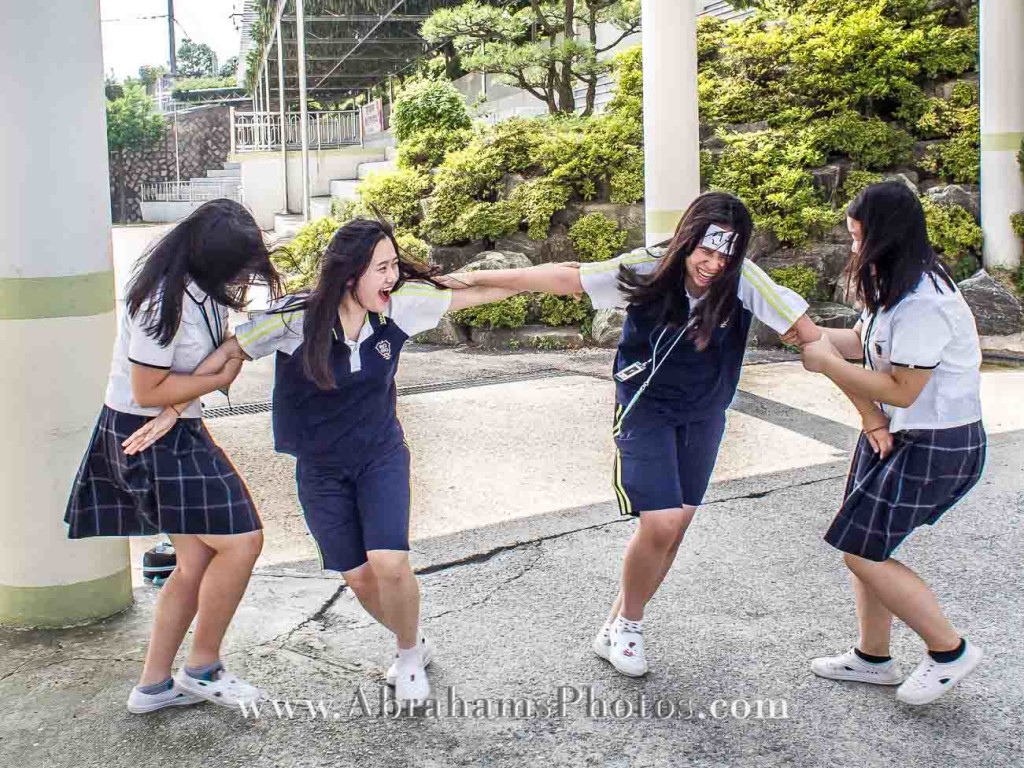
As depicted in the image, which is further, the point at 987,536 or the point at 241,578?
the point at 987,536

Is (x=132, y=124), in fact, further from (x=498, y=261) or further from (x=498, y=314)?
(x=498, y=314)

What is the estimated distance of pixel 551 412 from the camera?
7.72 meters

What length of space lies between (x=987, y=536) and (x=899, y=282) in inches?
88.5

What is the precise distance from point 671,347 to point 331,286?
1069mm

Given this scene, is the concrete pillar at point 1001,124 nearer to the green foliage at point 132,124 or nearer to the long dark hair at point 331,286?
the long dark hair at point 331,286

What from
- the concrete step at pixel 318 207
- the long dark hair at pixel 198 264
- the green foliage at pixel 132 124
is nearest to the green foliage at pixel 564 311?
the long dark hair at pixel 198 264

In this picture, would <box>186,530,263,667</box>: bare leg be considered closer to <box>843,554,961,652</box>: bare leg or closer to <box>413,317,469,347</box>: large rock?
<box>843,554,961,652</box>: bare leg

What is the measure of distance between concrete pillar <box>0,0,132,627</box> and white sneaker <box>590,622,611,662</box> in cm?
181

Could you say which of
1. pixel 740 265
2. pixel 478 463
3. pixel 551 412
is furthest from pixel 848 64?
pixel 740 265

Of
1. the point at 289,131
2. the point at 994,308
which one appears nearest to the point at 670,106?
the point at 994,308

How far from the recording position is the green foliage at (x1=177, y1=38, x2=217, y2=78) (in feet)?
268

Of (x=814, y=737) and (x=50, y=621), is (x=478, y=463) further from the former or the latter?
(x=814, y=737)

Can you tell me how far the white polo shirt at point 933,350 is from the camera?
317cm

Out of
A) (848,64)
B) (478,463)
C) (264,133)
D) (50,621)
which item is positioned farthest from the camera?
(264,133)
